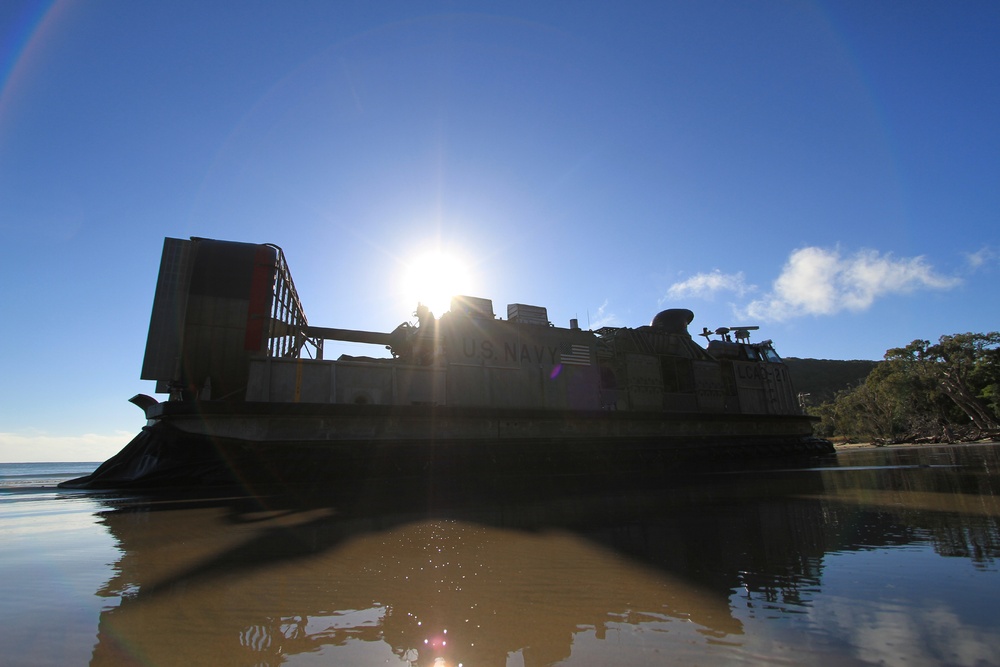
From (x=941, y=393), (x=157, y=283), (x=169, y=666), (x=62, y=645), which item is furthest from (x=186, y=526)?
(x=941, y=393)

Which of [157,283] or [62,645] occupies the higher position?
[157,283]

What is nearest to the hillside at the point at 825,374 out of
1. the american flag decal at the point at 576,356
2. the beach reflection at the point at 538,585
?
the american flag decal at the point at 576,356

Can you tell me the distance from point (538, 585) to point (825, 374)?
127 m

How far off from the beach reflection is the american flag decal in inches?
404

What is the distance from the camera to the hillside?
99.0 m

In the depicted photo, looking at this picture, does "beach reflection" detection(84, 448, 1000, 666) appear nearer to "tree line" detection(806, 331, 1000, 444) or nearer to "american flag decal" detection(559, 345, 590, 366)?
"american flag decal" detection(559, 345, 590, 366)

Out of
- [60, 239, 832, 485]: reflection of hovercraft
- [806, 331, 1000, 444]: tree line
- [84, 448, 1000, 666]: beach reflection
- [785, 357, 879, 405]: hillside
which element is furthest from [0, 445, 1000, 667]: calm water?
[785, 357, 879, 405]: hillside

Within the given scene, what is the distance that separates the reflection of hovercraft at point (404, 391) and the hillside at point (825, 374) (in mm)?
95185

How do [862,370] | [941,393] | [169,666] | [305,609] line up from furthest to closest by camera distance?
[862,370] < [941,393] < [305,609] < [169,666]

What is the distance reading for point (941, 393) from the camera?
45.2 metres

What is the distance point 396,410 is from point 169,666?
997cm

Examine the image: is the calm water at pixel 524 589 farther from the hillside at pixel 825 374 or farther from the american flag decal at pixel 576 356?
the hillside at pixel 825 374

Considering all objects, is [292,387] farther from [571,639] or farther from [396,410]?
[571,639]

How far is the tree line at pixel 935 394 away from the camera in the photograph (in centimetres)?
4088
